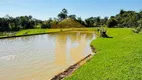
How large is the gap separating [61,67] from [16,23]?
75.3m

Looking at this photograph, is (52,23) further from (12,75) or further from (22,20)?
(12,75)

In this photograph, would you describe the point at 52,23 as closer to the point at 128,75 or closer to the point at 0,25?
the point at 0,25

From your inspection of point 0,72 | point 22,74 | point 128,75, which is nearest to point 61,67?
point 22,74

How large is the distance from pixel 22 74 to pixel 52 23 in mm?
73962

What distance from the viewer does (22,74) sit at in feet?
42.4

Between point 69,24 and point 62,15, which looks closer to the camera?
point 69,24

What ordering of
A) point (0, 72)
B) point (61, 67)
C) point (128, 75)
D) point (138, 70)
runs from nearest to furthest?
1. point (128, 75)
2. point (138, 70)
3. point (0, 72)
4. point (61, 67)

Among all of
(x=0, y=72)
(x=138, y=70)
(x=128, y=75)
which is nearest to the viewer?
(x=128, y=75)

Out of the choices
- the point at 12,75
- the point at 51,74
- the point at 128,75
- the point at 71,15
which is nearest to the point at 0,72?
the point at 12,75

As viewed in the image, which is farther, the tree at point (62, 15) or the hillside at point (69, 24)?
the tree at point (62, 15)

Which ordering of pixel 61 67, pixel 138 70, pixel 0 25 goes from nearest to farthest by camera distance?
pixel 138 70
pixel 61 67
pixel 0 25

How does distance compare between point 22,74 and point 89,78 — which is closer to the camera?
point 89,78

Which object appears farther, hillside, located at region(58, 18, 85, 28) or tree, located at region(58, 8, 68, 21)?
tree, located at region(58, 8, 68, 21)

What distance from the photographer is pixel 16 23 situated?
86562 millimetres
